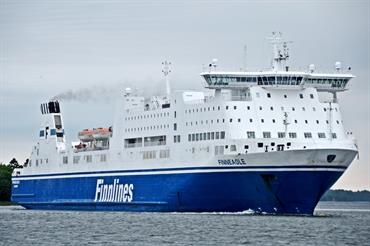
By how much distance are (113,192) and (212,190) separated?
9895 mm

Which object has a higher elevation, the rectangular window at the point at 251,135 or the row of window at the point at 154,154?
the rectangular window at the point at 251,135

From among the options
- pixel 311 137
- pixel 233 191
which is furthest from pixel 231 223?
pixel 311 137

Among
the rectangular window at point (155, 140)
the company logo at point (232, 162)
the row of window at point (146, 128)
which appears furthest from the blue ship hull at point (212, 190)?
the row of window at point (146, 128)

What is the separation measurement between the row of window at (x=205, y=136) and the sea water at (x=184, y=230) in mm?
3843

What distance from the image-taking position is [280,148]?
182 ft

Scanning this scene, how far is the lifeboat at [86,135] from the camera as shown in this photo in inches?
2746

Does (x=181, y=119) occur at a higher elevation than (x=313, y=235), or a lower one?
higher

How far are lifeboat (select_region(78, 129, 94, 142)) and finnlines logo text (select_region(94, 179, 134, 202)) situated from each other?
4074mm

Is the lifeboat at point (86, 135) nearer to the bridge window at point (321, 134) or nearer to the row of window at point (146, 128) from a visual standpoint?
the row of window at point (146, 128)

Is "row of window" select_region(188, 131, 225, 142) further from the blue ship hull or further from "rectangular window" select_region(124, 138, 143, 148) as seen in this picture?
"rectangular window" select_region(124, 138, 143, 148)

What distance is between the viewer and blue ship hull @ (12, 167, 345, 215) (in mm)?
54719

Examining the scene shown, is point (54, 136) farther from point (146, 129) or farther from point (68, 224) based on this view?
point (68, 224)

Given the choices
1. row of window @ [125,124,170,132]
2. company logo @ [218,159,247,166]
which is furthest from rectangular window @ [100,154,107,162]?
company logo @ [218,159,247,166]

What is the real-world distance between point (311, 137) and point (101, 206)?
47.7 ft
